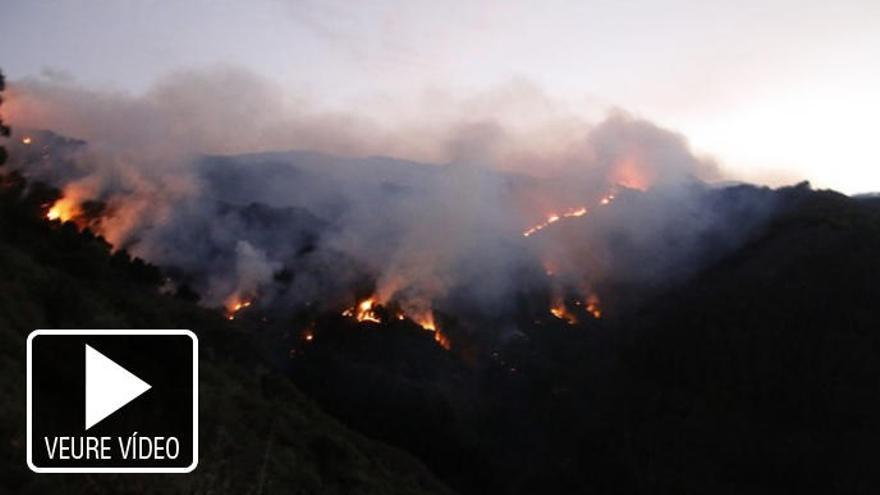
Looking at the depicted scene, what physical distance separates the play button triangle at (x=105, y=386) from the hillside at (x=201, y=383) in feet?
8.72

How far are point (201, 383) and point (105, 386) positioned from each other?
31.9 metres

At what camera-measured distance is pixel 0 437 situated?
13.8m

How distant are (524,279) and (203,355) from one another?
12553 cm

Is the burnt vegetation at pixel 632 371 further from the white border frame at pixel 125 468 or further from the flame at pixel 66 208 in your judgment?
the white border frame at pixel 125 468

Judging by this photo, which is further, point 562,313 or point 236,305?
point 562,313

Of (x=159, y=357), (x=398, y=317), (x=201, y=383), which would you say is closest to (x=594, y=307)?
(x=398, y=317)

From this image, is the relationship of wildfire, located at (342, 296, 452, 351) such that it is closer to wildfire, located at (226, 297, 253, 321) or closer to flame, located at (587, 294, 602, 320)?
wildfire, located at (226, 297, 253, 321)

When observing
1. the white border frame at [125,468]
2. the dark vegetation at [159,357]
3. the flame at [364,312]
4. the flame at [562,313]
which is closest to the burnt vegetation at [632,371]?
the flame at [364,312]

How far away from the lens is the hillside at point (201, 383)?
1705cm

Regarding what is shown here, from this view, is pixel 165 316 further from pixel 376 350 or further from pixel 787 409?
pixel 787 409

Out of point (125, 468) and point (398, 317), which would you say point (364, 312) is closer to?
point (398, 317)

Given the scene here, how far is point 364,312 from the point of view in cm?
14012

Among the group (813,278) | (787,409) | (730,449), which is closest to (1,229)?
(730,449)

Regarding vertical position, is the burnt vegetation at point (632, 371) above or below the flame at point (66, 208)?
below
